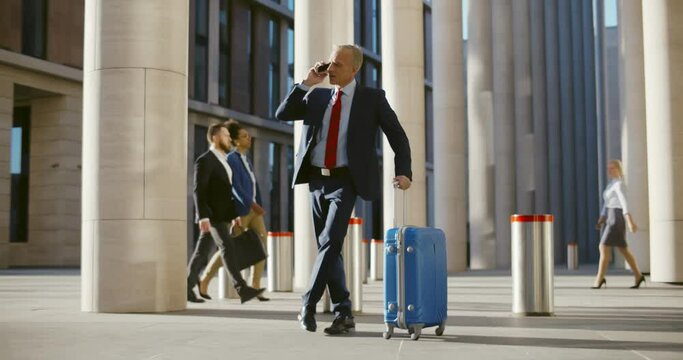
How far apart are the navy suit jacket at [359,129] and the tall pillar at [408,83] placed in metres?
13.2

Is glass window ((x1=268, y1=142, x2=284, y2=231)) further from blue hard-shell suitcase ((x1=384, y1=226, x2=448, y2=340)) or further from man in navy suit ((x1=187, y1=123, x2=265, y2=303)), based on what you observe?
blue hard-shell suitcase ((x1=384, y1=226, x2=448, y2=340))

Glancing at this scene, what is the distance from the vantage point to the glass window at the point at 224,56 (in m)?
40.7

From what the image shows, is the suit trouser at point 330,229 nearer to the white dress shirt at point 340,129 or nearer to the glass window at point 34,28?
the white dress shirt at point 340,129

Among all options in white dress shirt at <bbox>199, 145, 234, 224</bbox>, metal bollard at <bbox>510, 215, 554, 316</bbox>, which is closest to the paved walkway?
metal bollard at <bbox>510, 215, 554, 316</bbox>

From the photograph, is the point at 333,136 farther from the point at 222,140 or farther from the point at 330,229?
the point at 222,140

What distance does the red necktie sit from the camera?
7.16 m

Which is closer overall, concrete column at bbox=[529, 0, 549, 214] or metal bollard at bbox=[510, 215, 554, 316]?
metal bollard at bbox=[510, 215, 554, 316]

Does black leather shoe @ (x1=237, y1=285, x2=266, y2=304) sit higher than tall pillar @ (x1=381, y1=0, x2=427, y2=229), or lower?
lower

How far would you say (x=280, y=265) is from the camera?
14594 millimetres

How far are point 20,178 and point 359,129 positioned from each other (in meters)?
29.2

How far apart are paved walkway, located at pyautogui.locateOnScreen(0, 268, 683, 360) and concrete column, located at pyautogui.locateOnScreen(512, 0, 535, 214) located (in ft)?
78.5

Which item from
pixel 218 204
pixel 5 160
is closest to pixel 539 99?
pixel 5 160

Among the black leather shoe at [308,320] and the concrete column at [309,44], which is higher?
the concrete column at [309,44]

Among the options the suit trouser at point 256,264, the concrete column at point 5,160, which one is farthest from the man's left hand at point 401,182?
the concrete column at point 5,160
